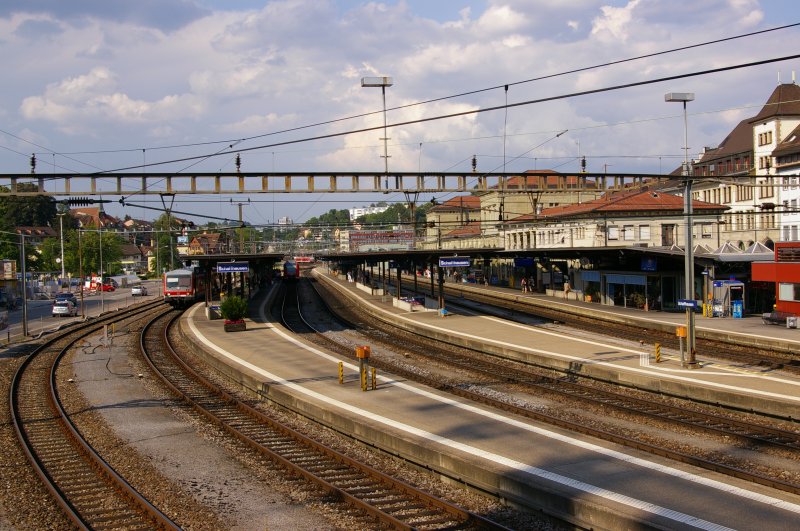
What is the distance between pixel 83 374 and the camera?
25625 millimetres

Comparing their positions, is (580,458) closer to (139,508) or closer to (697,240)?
(139,508)

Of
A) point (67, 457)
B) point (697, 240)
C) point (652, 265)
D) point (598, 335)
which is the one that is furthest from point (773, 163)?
point (67, 457)

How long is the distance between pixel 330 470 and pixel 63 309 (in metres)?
47.0

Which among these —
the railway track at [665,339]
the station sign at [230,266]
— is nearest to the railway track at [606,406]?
the railway track at [665,339]

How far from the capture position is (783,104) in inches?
2608

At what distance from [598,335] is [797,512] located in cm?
2350

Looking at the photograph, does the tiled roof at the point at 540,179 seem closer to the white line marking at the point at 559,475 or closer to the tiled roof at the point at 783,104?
the white line marking at the point at 559,475

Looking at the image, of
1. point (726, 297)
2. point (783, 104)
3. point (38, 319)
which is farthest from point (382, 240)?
point (783, 104)

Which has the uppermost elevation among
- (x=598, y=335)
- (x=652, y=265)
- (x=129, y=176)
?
(x=129, y=176)

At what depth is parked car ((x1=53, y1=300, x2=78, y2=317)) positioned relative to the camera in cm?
5369

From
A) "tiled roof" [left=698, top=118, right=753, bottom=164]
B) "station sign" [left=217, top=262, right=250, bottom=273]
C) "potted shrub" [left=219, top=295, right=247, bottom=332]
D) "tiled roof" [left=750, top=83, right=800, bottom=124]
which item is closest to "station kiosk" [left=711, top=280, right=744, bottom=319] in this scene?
"potted shrub" [left=219, top=295, right=247, bottom=332]

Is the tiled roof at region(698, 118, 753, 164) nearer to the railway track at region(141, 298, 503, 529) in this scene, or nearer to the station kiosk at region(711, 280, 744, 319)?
the station kiosk at region(711, 280, 744, 319)

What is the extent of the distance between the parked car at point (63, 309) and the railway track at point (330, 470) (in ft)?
117

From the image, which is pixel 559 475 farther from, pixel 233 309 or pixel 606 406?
pixel 233 309
